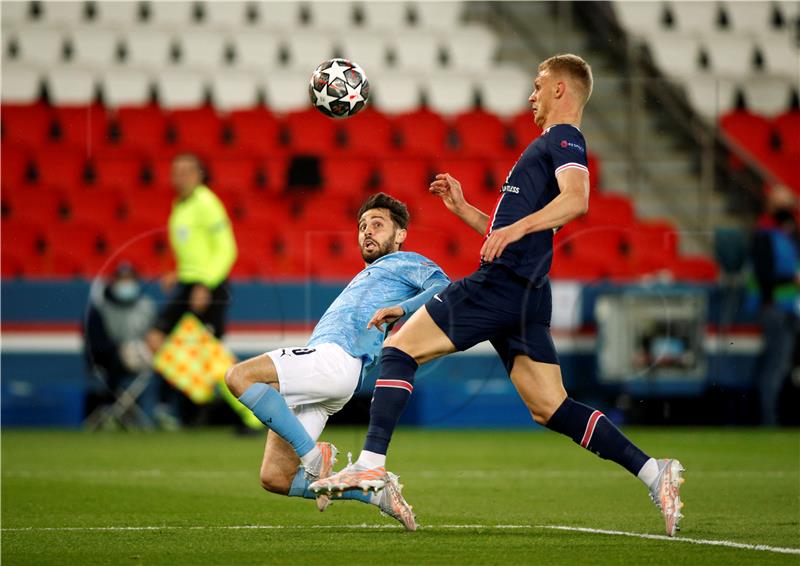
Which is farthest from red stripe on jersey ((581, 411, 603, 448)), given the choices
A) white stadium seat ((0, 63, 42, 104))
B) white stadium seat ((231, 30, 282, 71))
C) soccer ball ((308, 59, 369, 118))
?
white stadium seat ((231, 30, 282, 71))

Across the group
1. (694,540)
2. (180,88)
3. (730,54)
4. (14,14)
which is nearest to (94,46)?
(14,14)

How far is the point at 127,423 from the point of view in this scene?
13.3 metres

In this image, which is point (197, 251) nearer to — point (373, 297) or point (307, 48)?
point (307, 48)

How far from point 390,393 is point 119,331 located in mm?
8066

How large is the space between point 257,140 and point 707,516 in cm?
975

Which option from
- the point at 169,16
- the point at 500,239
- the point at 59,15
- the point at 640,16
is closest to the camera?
the point at 500,239

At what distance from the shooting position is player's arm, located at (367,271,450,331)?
576cm

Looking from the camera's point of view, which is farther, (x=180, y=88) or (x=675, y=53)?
(x=675, y=53)

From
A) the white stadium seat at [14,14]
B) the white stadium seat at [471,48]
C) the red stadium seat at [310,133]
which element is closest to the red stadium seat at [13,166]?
the white stadium seat at [14,14]

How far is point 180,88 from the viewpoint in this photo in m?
16.1

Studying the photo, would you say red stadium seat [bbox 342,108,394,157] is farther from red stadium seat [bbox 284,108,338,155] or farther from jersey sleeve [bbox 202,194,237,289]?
jersey sleeve [bbox 202,194,237,289]

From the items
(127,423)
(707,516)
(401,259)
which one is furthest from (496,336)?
(127,423)

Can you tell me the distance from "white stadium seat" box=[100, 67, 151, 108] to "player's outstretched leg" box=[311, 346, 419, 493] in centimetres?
1078

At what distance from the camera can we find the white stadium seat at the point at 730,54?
17000mm
